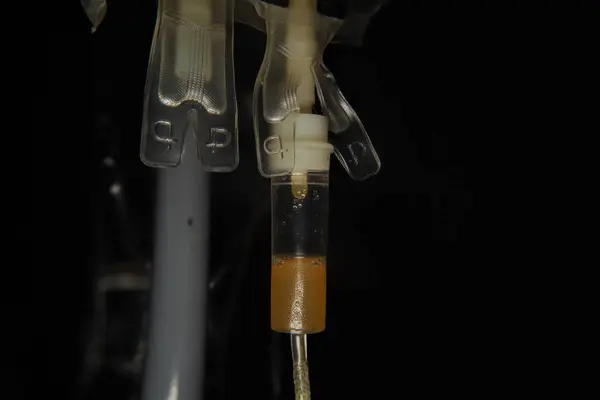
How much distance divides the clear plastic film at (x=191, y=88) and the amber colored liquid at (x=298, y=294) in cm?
12

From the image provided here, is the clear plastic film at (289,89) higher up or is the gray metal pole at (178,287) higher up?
the clear plastic film at (289,89)

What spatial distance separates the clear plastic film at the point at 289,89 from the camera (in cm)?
56

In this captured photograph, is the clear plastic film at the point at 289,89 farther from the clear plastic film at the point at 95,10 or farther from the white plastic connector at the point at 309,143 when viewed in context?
the clear plastic film at the point at 95,10

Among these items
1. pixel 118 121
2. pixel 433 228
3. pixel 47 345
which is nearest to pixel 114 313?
pixel 47 345

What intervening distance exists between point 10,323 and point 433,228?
448 mm

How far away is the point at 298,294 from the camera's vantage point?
22.0 inches

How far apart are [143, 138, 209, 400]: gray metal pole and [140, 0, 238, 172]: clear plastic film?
0.19ft

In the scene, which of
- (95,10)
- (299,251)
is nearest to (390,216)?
(299,251)

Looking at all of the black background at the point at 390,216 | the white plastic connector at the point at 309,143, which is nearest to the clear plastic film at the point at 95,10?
the black background at the point at 390,216

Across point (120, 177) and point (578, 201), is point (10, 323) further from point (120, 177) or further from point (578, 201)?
point (578, 201)

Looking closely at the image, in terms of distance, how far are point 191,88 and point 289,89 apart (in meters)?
0.09

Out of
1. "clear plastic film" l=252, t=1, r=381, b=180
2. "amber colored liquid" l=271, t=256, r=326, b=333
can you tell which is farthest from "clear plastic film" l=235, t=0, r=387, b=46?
"amber colored liquid" l=271, t=256, r=326, b=333

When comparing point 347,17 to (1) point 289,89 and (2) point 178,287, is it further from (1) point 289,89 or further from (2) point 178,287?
(2) point 178,287

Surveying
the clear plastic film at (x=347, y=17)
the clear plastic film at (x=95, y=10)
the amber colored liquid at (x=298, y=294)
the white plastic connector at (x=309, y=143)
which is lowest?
the amber colored liquid at (x=298, y=294)
